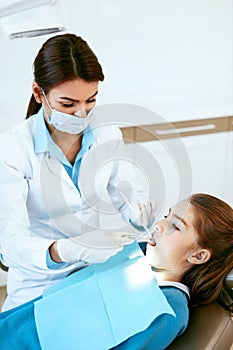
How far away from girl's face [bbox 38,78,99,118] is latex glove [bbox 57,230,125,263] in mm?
372

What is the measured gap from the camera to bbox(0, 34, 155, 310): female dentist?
127 centimetres

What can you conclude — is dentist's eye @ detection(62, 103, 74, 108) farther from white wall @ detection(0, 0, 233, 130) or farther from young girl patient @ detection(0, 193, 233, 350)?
white wall @ detection(0, 0, 233, 130)

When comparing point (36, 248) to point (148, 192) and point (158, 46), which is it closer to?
point (148, 192)

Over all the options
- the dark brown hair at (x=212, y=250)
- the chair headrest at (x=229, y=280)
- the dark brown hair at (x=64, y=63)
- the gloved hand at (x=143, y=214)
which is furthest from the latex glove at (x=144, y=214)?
the dark brown hair at (x=64, y=63)

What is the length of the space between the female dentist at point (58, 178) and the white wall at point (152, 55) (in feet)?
2.28

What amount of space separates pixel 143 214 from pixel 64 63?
0.50 meters

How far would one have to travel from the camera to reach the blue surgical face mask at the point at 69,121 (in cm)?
136

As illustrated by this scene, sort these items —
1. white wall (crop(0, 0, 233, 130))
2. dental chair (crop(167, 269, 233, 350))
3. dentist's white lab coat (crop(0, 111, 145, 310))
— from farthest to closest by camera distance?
1. white wall (crop(0, 0, 233, 130))
2. dentist's white lab coat (crop(0, 111, 145, 310))
3. dental chair (crop(167, 269, 233, 350))

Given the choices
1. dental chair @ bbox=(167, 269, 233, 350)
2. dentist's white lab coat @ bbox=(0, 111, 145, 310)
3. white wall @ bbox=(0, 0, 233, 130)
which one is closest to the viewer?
dental chair @ bbox=(167, 269, 233, 350)

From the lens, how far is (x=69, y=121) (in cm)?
137

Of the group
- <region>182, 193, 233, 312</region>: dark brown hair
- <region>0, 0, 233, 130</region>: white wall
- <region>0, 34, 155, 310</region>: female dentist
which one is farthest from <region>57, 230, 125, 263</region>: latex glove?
<region>0, 0, 233, 130</region>: white wall

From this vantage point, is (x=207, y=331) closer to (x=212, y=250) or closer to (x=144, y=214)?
(x=212, y=250)

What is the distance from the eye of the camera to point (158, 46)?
240 centimetres

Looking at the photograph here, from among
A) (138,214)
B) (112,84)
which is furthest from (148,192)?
(112,84)
